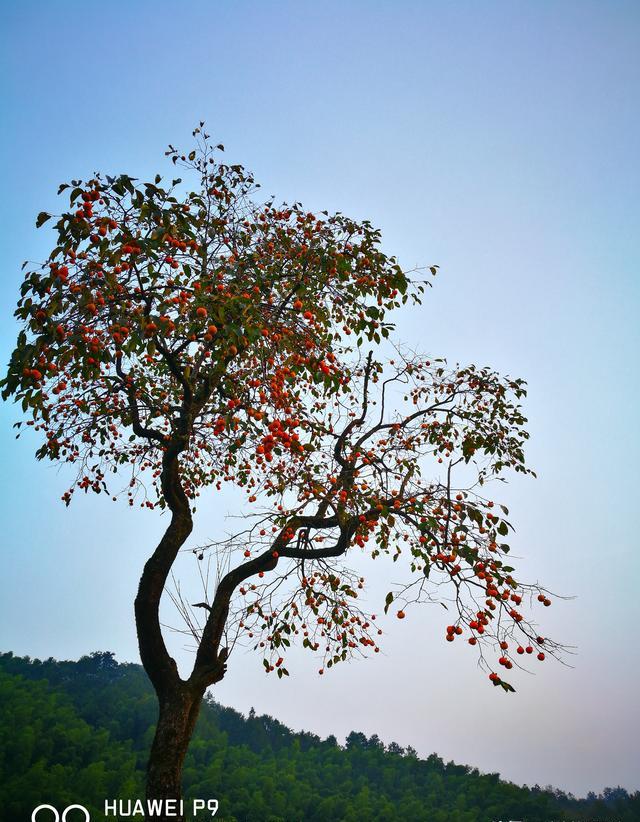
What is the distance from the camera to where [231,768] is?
166 feet

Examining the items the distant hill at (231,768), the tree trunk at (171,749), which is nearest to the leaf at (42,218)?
the tree trunk at (171,749)

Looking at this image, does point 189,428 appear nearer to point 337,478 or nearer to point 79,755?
point 337,478

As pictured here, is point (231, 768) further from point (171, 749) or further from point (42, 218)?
point (42, 218)

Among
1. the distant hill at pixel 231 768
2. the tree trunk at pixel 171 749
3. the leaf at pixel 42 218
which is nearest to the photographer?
the leaf at pixel 42 218

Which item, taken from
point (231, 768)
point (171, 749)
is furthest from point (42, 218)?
point (231, 768)

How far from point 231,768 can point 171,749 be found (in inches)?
2166

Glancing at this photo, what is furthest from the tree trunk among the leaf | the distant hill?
the distant hill

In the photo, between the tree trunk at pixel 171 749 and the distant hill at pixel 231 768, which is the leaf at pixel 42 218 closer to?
the tree trunk at pixel 171 749

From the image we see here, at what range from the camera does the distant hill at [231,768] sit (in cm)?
4044

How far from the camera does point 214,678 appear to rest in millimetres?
4730

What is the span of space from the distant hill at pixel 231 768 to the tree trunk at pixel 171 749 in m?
39.0

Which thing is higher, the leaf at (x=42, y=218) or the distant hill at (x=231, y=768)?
the leaf at (x=42, y=218)

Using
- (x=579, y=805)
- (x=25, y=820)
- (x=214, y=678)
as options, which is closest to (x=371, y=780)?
(x=579, y=805)

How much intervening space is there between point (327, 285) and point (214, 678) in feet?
11.4
